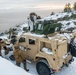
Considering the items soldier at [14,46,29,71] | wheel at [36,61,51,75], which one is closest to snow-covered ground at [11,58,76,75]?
wheel at [36,61,51,75]

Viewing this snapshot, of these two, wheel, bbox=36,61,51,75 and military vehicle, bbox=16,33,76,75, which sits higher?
military vehicle, bbox=16,33,76,75

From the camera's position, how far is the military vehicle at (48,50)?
895 centimetres

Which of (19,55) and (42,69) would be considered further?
(19,55)

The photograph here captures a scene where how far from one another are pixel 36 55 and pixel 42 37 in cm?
92

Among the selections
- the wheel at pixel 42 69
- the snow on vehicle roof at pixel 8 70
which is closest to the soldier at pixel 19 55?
the wheel at pixel 42 69

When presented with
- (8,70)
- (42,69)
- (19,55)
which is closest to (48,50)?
(42,69)

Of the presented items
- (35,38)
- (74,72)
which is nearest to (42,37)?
(35,38)

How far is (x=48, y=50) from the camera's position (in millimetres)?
9250

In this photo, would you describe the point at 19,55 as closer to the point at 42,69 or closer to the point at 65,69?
the point at 42,69

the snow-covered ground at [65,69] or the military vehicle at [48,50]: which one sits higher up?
the military vehicle at [48,50]

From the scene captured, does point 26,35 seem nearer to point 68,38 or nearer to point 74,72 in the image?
point 68,38

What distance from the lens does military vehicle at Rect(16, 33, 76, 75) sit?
352 inches

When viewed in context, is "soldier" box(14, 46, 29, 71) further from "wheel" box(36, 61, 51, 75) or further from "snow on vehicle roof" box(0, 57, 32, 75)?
"snow on vehicle roof" box(0, 57, 32, 75)

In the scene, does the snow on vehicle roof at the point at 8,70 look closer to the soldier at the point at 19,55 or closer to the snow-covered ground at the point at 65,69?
the soldier at the point at 19,55
